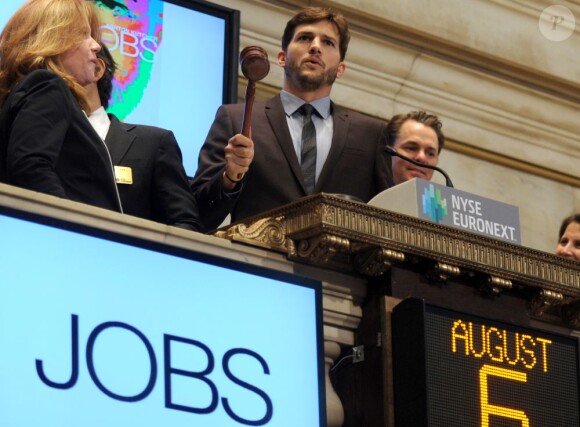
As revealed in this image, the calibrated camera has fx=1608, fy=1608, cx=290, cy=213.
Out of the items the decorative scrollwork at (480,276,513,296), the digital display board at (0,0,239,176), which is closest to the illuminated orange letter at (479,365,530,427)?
the decorative scrollwork at (480,276,513,296)

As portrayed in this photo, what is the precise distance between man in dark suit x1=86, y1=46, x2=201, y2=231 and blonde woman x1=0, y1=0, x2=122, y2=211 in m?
0.13

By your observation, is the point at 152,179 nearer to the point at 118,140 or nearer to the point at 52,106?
the point at 118,140

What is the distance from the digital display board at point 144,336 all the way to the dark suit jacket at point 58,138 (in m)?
0.48

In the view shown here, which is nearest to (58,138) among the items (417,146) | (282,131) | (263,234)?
(263,234)

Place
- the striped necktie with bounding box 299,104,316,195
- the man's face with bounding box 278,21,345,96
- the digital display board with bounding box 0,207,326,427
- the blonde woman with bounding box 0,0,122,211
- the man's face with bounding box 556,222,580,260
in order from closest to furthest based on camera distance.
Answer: the digital display board with bounding box 0,207,326,427, the blonde woman with bounding box 0,0,122,211, the striped necktie with bounding box 299,104,316,195, the man's face with bounding box 278,21,345,96, the man's face with bounding box 556,222,580,260

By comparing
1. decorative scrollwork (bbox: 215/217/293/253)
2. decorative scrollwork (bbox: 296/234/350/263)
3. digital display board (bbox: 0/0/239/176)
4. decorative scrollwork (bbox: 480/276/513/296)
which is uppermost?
digital display board (bbox: 0/0/239/176)

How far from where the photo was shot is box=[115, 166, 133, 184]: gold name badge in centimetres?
507

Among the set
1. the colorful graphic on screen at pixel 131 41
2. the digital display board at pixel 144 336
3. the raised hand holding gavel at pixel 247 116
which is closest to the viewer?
the digital display board at pixel 144 336

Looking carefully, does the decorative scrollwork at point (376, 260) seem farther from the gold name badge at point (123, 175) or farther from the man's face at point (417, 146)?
the man's face at point (417, 146)

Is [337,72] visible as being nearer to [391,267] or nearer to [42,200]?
[391,267]

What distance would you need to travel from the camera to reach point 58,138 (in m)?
4.77

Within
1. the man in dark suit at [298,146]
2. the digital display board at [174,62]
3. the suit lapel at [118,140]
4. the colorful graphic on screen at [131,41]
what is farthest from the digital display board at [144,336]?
Answer: the colorful graphic on screen at [131,41]

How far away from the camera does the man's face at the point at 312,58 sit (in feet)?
20.3

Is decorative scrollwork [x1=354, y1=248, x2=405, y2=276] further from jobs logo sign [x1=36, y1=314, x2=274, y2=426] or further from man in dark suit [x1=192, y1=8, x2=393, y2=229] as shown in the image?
man in dark suit [x1=192, y1=8, x2=393, y2=229]
